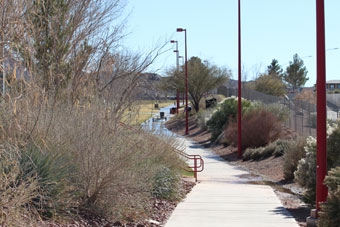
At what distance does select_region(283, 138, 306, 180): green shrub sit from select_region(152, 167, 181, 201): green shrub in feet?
22.9

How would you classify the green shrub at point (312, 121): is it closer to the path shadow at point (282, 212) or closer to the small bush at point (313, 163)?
the small bush at point (313, 163)

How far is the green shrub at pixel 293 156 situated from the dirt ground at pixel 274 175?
0.41m

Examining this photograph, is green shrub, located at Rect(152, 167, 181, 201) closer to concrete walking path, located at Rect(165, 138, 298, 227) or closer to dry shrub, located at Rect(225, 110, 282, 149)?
concrete walking path, located at Rect(165, 138, 298, 227)

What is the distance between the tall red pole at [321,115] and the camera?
10602 millimetres

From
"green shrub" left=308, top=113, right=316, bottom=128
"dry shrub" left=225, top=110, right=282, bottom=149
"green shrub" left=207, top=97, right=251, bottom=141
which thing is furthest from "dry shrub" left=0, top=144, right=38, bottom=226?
"green shrub" left=207, top=97, right=251, bottom=141

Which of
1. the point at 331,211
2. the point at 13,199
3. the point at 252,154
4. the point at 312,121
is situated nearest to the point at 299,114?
the point at 312,121

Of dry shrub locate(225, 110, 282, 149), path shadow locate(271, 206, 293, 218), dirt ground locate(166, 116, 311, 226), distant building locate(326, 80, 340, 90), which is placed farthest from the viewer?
distant building locate(326, 80, 340, 90)

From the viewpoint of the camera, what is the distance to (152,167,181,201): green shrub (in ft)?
41.3

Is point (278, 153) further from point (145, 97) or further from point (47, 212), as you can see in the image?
point (47, 212)

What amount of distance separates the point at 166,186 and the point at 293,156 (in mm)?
8159

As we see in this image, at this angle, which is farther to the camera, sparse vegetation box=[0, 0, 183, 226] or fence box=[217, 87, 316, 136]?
fence box=[217, 87, 316, 136]

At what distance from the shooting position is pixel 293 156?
1975 centimetres

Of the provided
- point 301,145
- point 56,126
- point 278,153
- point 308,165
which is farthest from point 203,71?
point 56,126

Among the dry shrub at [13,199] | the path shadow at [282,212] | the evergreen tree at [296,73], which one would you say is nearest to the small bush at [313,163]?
the path shadow at [282,212]
